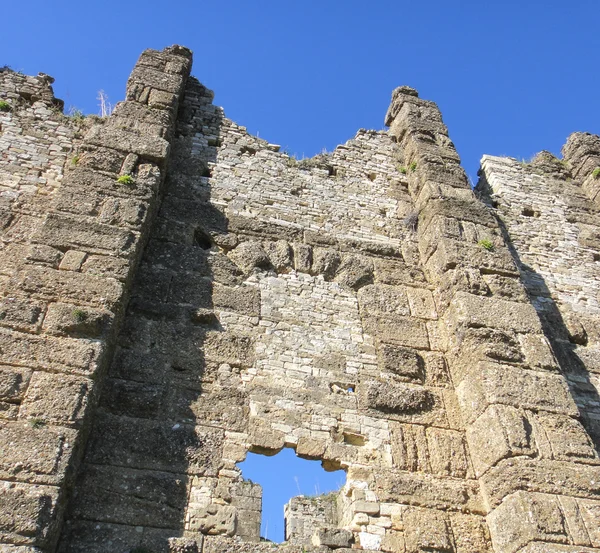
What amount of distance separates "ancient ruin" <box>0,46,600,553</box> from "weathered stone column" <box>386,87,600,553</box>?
0.02 meters

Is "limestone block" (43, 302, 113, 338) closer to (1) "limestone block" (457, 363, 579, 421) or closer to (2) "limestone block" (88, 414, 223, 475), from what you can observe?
(2) "limestone block" (88, 414, 223, 475)

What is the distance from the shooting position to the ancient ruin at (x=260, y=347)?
4.77 meters

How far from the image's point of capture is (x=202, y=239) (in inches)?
287

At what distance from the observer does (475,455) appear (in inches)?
225

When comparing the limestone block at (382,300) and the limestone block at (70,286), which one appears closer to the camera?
the limestone block at (70,286)

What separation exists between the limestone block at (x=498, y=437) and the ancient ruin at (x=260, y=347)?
2 cm

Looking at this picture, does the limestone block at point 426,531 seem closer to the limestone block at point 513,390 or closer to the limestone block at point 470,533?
the limestone block at point 470,533

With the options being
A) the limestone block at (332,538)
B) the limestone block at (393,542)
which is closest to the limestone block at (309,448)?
the limestone block at (332,538)

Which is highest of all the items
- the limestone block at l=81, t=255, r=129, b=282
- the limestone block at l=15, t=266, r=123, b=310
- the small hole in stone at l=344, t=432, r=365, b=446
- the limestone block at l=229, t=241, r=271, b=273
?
the limestone block at l=229, t=241, r=271, b=273

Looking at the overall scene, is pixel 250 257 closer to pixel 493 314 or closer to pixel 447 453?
pixel 493 314

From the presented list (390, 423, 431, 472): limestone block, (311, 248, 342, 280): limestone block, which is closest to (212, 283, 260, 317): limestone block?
(311, 248, 342, 280): limestone block

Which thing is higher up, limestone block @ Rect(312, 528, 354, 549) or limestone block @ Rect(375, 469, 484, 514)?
limestone block @ Rect(375, 469, 484, 514)

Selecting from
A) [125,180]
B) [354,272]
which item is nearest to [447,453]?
[354,272]

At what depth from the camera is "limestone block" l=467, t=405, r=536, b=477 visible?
212 inches
